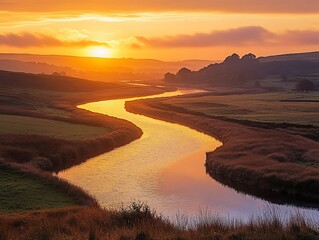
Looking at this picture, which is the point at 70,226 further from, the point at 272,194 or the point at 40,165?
the point at 40,165

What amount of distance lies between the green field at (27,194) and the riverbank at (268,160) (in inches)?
682

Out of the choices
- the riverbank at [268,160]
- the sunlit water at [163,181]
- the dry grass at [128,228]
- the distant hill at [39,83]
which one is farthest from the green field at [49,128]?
the distant hill at [39,83]

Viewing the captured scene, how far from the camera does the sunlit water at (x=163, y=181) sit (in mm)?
38469

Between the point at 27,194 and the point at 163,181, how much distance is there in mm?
14300

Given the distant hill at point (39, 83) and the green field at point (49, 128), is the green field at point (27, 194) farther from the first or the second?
the distant hill at point (39, 83)

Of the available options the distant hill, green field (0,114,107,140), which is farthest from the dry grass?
the distant hill

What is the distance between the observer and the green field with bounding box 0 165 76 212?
112 feet

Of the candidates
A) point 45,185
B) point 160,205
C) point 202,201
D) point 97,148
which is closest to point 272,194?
point 202,201

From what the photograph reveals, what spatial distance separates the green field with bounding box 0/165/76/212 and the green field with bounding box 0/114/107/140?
22.0m

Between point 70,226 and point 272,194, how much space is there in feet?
73.8

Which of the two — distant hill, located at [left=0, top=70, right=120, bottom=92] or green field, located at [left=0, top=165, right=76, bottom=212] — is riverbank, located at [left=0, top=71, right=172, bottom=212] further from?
distant hill, located at [left=0, top=70, right=120, bottom=92]

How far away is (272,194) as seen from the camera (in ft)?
139

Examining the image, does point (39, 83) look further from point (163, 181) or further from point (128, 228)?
point (128, 228)

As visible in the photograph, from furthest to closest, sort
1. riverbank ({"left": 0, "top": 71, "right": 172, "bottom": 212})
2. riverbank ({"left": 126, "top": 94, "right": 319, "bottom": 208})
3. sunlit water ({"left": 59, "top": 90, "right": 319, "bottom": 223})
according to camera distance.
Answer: riverbank ({"left": 126, "top": 94, "right": 319, "bottom": 208}), riverbank ({"left": 0, "top": 71, "right": 172, "bottom": 212}), sunlit water ({"left": 59, "top": 90, "right": 319, "bottom": 223})
